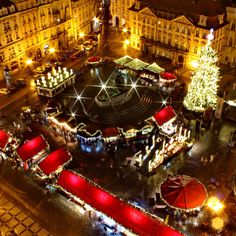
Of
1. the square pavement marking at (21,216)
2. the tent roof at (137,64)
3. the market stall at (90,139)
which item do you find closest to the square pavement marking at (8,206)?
the square pavement marking at (21,216)

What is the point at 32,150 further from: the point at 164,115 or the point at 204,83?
the point at 204,83

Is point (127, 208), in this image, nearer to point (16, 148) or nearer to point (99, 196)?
point (99, 196)

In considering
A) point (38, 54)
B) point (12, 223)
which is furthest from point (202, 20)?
point (12, 223)

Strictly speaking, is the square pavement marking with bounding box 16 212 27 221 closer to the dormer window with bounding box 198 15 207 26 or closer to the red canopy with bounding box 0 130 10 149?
the red canopy with bounding box 0 130 10 149

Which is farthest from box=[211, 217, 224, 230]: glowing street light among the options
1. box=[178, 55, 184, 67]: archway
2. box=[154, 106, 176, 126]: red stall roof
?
box=[178, 55, 184, 67]: archway

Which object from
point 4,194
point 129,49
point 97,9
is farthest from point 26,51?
point 4,194

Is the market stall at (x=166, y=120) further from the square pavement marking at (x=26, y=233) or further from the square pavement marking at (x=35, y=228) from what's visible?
the square pavement marking at (x=26, y=233)

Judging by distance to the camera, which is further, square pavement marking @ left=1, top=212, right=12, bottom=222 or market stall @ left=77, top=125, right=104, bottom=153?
market stall @ left=77, top=125, right=104, bottom=153
